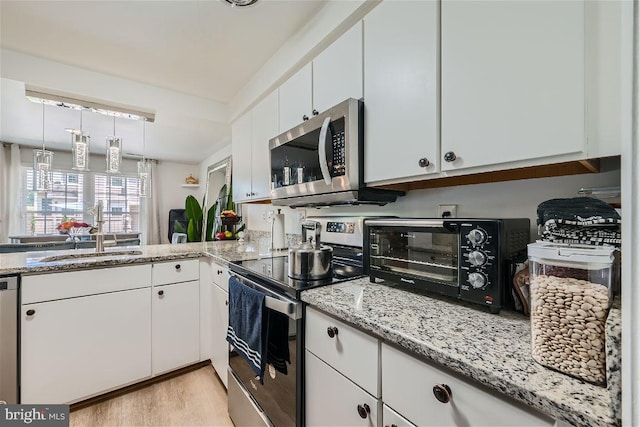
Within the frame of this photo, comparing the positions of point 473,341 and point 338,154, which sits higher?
point 338,154

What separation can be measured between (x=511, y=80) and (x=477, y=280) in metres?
0.60

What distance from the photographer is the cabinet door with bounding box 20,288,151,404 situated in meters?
1.62

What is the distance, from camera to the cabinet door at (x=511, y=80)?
2.35 feet

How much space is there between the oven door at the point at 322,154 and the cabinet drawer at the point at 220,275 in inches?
24.5

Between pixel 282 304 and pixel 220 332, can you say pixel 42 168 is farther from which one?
pixel 282 304

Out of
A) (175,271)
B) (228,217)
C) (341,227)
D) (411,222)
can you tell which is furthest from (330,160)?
(228,217)

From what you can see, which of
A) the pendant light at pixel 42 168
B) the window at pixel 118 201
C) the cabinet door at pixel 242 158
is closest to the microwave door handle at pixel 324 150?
the cabinet door at pixel 242 158

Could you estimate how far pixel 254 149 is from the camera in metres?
2.35

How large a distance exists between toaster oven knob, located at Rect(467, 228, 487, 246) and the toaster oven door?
0.17 feet

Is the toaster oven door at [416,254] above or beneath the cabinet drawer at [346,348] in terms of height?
above

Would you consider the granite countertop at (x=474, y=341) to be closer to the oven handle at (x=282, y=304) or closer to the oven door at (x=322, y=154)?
the oven handle at (x=282, y=304)

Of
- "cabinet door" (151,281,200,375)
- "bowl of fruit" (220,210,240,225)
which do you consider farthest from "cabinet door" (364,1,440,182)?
"bowl of fruit" (220,210,240,225)

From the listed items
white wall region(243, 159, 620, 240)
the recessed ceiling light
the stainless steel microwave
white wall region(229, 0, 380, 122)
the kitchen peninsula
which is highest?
the recessed ceiling light

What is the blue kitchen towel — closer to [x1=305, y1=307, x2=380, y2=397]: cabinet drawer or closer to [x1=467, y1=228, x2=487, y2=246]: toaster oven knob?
[x1=305, y1=307, x2=380, y2=397]: cabinet drawer
